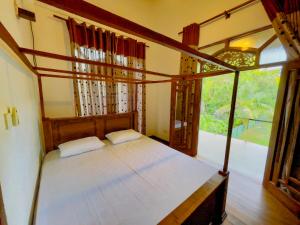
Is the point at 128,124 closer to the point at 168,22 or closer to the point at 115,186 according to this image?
the point at 115,186

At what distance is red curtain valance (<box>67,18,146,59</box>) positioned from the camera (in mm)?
2297

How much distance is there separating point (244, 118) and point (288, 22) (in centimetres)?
290

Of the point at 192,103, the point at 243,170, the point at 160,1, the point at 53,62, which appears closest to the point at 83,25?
the point at 53,62

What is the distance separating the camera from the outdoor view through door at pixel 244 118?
110 inches

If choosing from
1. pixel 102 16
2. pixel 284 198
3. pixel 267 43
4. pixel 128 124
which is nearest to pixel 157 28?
pixel 267 43

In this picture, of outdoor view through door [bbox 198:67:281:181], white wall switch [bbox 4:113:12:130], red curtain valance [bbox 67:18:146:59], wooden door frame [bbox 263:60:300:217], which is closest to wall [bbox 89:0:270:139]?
red curtain valance [bbox 67:18:146:59]

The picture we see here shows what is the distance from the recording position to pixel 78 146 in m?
1.89

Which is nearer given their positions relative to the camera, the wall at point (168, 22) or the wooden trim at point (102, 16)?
the wooden trim at point (102, 16)

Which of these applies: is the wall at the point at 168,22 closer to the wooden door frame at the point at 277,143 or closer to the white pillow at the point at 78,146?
the wooden door frame at the point at 277,143

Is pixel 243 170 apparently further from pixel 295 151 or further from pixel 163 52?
pixel 163 52

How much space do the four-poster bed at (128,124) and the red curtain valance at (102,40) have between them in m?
1.02

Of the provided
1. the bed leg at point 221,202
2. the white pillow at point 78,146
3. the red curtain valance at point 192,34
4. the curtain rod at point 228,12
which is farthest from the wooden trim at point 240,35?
the white pillow at point 78,146

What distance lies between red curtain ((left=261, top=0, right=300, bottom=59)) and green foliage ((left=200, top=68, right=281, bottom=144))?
139cm

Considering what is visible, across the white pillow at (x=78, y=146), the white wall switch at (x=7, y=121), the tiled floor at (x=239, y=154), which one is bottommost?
the tiled floor at (x=239, y=154)
